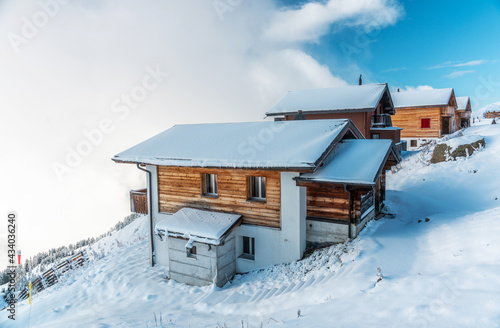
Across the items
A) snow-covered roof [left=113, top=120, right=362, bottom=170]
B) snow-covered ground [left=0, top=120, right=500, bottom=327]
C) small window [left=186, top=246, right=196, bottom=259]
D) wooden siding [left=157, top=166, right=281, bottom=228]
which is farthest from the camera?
small window [left=186, top=246, right=196, bottom=259]

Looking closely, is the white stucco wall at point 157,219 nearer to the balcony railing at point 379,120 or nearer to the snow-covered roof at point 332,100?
the snow-covered roof at point 332,100

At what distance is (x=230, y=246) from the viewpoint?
11398 millimetres

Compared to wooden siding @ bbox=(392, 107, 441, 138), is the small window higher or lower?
lower

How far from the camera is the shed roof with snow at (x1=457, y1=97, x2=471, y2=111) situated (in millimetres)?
44719

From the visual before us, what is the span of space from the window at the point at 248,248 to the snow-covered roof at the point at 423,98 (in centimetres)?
3113

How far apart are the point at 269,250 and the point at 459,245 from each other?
5.95 meters

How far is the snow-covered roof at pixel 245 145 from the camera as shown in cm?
1059

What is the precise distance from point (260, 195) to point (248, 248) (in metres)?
2.20

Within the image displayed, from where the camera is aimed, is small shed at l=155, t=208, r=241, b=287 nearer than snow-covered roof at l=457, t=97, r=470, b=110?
Yes

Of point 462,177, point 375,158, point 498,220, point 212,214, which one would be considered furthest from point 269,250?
point 462,177

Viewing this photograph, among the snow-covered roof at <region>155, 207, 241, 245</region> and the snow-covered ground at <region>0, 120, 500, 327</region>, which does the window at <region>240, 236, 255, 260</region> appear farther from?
the snow-covered roof at <region>155, 207, 241, 245</region>

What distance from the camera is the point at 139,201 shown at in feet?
49.8

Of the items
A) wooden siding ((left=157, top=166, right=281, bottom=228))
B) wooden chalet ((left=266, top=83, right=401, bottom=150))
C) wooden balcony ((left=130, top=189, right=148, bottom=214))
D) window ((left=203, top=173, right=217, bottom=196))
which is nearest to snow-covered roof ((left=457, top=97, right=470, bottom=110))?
wooden chalet ((left=266, top=83, right=401, bottom=150))

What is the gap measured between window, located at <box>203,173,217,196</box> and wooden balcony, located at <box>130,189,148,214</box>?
380cm
